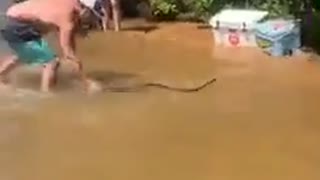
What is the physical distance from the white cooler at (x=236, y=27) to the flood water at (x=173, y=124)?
45 centimetres

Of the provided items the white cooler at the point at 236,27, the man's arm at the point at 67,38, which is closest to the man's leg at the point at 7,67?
the man's arm at the point at 67,38

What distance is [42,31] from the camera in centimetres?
853

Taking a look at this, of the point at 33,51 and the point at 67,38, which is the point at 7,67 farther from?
the point at 67,38

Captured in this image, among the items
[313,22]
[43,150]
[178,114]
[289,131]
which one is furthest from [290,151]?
[313,22]

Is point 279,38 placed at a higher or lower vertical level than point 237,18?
lower

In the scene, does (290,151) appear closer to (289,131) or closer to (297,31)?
(289,131)

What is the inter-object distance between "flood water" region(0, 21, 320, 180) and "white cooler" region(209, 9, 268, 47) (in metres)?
0.45

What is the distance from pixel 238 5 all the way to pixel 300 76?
226cm

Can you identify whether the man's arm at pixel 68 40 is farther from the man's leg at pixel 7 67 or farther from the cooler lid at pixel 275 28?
the cooler lid at pixel 275 28

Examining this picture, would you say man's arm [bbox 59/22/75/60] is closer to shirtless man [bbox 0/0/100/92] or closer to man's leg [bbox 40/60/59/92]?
shirtless man [bbox 0/0/100/92]

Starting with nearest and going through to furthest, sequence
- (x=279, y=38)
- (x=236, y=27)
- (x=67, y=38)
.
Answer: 1. (x=67, y=38)
2. (x=279, y=38)
3. (x=236, y=27)

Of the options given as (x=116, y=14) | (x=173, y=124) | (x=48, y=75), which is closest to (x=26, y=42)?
(x=48, y=75)

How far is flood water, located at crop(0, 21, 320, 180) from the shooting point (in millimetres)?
6664

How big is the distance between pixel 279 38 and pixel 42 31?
273 cm
